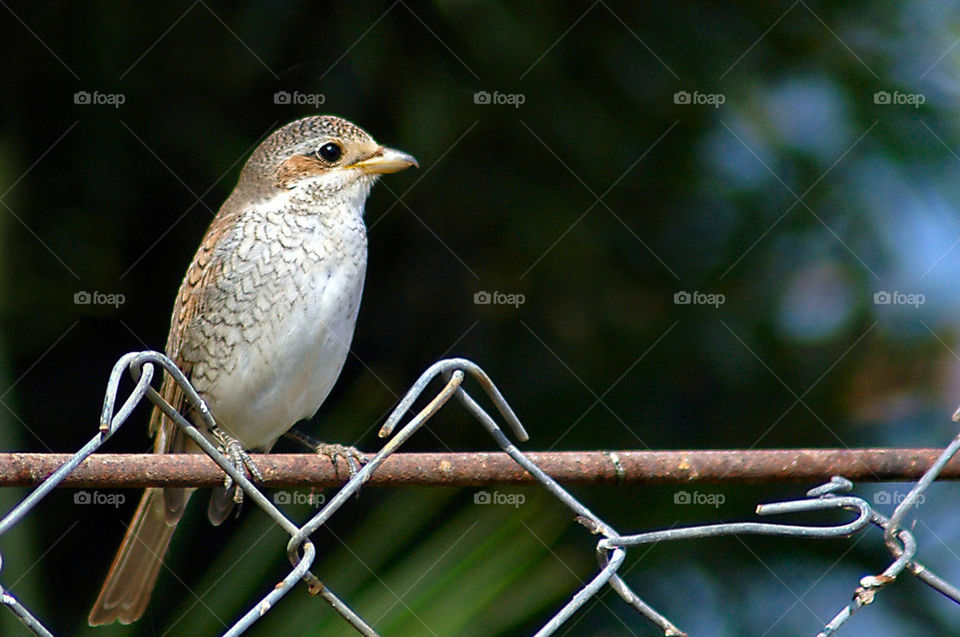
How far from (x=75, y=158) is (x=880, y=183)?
276 centimetres

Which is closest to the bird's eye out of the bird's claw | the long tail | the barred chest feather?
the barred chest feather

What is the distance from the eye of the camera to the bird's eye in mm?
3660

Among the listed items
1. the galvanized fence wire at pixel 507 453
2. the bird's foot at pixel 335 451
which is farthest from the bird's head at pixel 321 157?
the galvanized fence wire at pixel 507 453

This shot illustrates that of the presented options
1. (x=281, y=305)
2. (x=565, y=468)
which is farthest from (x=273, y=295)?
(x=565, y=468)

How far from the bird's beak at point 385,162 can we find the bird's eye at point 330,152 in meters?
0.07

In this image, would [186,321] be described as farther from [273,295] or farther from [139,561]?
[139,561]

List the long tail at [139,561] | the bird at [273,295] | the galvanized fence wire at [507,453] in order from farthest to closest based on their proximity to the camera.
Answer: the bird at [273,295] < the long tail at [139,561] < the galvanized fence wire at [507,453]

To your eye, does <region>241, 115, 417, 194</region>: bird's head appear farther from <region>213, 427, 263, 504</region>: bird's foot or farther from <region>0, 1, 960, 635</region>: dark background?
<region>213, 427, 263, 504</region>: bird's foot

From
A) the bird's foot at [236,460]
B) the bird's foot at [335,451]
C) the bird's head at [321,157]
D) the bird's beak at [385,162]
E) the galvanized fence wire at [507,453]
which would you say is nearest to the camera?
the galvanized fence wire at [507,453]

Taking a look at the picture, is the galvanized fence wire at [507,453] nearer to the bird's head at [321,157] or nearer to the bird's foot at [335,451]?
the bird's foot at [335,451]

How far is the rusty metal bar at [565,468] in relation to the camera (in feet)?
5.12

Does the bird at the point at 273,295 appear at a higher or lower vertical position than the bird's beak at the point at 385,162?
lower

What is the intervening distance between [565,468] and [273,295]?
6.11ft

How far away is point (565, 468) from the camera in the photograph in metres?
1.70
